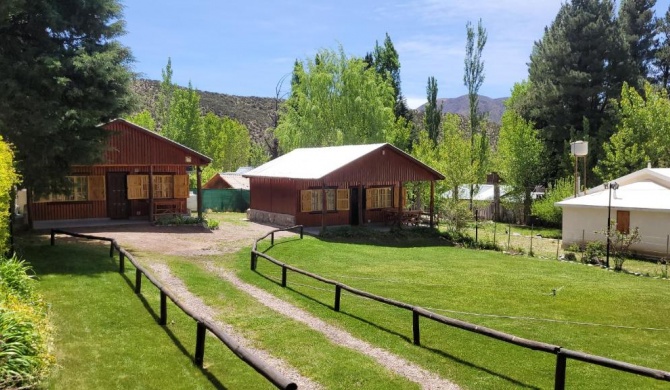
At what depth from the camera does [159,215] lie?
1069 inches

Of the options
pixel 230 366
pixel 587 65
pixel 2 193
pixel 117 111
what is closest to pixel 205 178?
pixel 117 111

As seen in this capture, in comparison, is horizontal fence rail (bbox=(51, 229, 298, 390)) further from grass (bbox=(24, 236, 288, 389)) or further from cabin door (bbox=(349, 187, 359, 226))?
cabin door (bbox=(349, 187, 359, 226))

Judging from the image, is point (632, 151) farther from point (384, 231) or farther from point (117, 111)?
point (117, 111)

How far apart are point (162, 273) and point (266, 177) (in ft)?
50.9

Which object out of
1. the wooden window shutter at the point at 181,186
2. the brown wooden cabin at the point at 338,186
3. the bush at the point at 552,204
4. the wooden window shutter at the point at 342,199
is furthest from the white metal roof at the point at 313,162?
the bush at the point at 552,204

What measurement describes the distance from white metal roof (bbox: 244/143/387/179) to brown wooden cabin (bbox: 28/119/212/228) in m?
4.59

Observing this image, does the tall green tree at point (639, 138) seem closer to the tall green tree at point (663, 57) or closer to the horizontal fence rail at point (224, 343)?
the tall green tree at point (663, 57)

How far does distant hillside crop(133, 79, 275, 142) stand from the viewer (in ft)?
322

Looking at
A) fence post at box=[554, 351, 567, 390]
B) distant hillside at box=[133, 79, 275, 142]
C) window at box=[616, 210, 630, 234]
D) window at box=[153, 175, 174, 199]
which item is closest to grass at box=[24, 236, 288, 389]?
fence post at box=[554, 351, 567, 390]

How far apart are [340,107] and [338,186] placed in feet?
62.7

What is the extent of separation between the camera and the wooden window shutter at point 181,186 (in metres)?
28.8

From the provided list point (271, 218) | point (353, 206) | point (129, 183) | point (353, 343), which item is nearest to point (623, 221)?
point (353, 206)

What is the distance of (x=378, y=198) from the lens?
31.1 metres

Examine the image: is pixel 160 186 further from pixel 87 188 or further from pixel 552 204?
pixel 552 204
